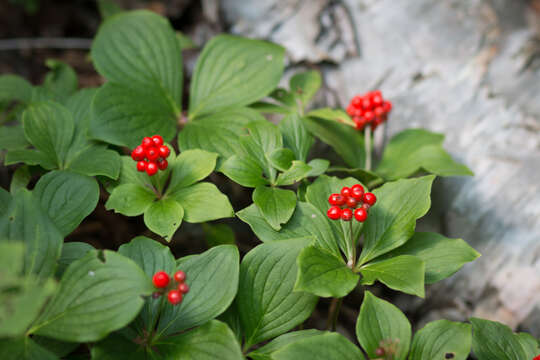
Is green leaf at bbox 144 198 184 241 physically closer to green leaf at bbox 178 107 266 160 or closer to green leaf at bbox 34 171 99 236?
green leaf at bbox 34 171 99 236

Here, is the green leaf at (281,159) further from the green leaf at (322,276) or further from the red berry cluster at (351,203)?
the green leaf at (322,276)

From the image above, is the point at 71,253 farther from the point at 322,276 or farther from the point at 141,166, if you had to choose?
the point at 322,276

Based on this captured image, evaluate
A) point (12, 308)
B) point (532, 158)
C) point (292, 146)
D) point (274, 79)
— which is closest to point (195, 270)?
point (12, 308)

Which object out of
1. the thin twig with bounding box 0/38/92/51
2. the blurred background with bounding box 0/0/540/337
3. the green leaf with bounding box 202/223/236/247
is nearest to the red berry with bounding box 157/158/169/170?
the green leaf with bounding box 202/223/236/247

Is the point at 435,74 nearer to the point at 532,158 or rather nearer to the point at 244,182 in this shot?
the point at 532,158

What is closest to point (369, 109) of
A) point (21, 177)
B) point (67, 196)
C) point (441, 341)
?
point (441, 341)
